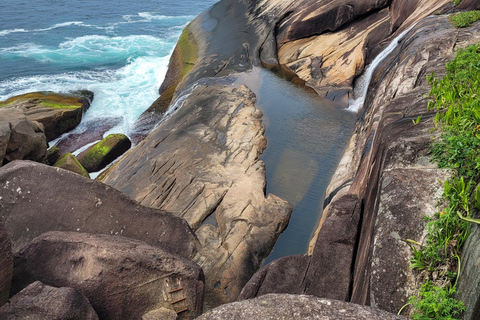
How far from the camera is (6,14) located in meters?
40.0

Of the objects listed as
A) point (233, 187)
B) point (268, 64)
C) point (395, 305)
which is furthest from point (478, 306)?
point (268, 64)

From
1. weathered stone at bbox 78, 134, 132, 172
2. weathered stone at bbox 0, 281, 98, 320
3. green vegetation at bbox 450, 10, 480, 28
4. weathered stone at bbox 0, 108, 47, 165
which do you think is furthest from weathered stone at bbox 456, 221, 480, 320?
weathered stone at bbox 78, 134, 132, 172

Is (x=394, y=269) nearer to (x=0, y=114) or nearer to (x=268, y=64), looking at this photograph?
(x=0, y=114)

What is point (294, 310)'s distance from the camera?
405cm

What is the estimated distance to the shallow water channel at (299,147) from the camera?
11.6 metres

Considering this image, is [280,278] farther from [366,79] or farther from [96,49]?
[96,49]

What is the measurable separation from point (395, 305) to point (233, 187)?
738 cm

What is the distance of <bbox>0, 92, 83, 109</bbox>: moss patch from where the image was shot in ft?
72.2

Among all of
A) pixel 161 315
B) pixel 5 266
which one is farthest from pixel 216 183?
pixel 5 266

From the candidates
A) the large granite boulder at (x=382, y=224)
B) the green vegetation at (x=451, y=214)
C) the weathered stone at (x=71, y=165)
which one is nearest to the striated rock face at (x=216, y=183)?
the large granite boulder at (x=382, y=224)

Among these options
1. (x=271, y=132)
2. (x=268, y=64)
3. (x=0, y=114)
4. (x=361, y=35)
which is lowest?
(x=0, y=114)

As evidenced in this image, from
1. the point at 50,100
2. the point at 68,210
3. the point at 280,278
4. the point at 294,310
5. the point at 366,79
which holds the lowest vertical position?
the point at 50,100

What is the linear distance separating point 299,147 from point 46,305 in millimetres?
10843

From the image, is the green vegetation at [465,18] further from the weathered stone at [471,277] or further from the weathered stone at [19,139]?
the weathered stone at [19,139]
